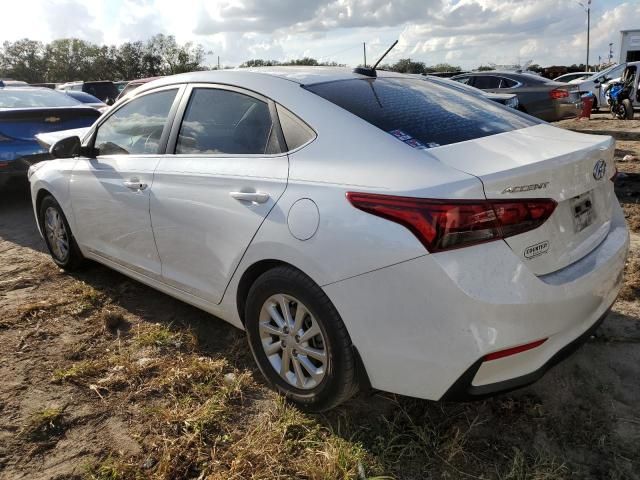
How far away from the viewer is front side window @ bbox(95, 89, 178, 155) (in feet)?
11.1

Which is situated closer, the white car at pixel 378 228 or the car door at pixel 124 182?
the white car at pixel 378 228

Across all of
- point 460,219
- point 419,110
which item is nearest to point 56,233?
point 419,110

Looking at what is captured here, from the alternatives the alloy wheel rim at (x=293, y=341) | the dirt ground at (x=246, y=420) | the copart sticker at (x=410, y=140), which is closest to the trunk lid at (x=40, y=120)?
the dirt ground at (x=246, y=420)

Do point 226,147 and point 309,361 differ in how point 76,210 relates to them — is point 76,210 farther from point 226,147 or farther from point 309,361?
point 309,361

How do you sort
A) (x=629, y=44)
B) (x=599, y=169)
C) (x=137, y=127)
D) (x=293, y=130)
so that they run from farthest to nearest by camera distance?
(x=629, y=44) < (x=137, y=127) < (x=293, y=130) < (x=599, y=169)

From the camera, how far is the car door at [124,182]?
3.33 meters

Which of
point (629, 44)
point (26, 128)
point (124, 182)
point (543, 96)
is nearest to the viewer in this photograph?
point (124, 182)

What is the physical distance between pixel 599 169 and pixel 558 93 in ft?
35.5

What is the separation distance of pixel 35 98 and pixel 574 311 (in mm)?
8270

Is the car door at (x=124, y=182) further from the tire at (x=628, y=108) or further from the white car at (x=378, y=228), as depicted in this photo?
the tire at (x=628, y=108)

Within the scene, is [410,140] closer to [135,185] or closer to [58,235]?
[135,185]

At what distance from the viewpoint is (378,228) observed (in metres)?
2.07

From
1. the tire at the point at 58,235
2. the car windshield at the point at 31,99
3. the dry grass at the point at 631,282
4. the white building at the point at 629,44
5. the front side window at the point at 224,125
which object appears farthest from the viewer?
the white building at the point at 629,44

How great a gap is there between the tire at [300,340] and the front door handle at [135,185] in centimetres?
115
